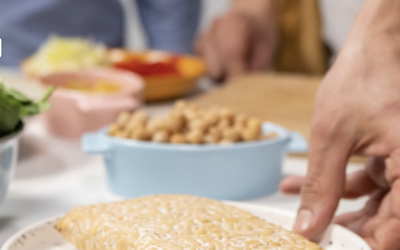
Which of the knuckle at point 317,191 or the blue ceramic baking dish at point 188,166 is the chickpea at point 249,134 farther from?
the knuckle at point 317,191

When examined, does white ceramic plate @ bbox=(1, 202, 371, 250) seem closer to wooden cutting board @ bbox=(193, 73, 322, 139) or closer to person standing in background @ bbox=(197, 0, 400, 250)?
person standing in background @ bbox=(197, 0, 400, 250)

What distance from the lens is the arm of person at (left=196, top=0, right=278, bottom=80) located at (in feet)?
5.99

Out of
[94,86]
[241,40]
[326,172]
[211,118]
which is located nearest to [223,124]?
[211,118]

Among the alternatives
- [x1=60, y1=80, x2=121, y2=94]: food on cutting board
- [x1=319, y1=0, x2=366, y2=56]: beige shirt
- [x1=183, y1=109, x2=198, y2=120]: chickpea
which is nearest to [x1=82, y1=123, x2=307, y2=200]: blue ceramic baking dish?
[x1=183, y1=109, x2=198, y2=120]: chickpea

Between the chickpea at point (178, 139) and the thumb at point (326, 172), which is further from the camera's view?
the chickpea at point (178, 139)

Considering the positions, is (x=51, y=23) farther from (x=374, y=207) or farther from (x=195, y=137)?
(x=374, y=207)

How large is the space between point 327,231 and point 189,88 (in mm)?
966

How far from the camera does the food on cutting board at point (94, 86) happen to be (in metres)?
1.12

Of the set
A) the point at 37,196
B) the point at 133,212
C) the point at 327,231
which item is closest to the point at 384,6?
the point at 327,231

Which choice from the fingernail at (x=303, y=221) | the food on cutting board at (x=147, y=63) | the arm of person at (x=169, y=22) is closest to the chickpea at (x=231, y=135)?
the fingernail at (x=303, y=221)

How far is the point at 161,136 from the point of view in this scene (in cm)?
72

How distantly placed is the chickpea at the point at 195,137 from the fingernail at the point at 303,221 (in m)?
0.24

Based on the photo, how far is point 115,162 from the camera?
2.37ft

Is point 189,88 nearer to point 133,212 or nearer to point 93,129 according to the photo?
point 93,129
